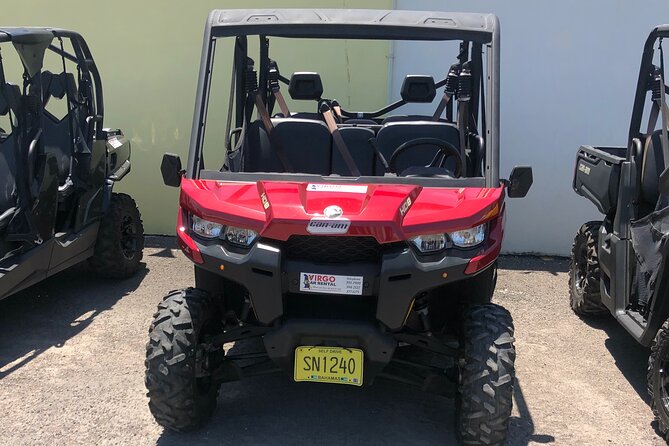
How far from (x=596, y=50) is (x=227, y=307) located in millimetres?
4516

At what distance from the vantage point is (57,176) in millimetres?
4883

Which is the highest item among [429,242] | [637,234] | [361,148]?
[361,148]

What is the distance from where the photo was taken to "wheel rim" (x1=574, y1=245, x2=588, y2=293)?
17.2 feet

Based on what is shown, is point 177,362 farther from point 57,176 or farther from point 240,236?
point 57,176

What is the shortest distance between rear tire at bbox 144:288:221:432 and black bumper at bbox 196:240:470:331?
0.33 metres

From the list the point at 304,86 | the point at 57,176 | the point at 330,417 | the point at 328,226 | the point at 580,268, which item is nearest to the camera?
the point at 328,226

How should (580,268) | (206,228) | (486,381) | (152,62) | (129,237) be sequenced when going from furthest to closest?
(152,62)
(129,237)
(580,268)
(206,228)
(486,381)

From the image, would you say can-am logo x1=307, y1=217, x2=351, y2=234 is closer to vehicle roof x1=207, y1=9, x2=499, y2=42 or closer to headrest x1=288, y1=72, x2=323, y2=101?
vehicle roof x1=207, y1=9, x2=499, y2=42

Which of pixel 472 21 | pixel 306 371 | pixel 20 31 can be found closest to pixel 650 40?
pixel 472 21

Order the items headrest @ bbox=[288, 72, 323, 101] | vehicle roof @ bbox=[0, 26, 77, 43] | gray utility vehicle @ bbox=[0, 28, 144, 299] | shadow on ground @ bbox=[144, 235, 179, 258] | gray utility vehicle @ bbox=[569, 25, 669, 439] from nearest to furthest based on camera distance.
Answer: gray utility vehicle @ bbox=[569, 25, 669, 439] < vehicle roof @ bbox=[0, 26, 77, 43] < gray utility vehicle @ bbox=[0, 28, 144, 299] < headrest @ bbox=[288, 72, 323, 101] < shadow on ground @ bbox=[144, 235, 179, 258]

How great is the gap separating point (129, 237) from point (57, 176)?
1.21 meters

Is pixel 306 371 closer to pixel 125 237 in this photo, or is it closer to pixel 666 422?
pixel 666 422

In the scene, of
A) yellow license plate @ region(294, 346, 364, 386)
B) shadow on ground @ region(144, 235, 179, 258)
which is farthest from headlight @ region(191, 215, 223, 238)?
shadow on ground @ region(144, 235, 179, 258)

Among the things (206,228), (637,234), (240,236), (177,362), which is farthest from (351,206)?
(637,234)
